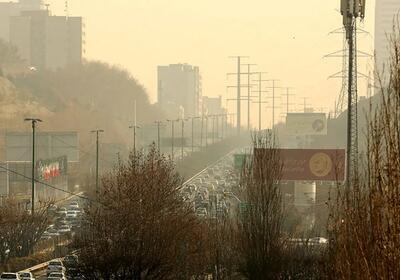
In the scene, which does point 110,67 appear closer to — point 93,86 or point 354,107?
point 93,86

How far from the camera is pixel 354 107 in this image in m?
21.5

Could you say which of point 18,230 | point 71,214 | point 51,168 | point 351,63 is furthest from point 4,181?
point 351,63

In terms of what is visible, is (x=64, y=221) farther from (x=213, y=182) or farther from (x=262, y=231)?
(x=262, y=231)

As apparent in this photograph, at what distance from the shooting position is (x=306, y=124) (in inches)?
2958

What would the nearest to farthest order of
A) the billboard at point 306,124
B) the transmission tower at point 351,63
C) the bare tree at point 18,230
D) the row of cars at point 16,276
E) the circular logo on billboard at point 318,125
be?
the transmission tower at point 351,63 → the row of cars at point 16,276 → the bare tree at point 18,230 → the circular logo on billboard at point 318,125 → the billboard at point 306,124

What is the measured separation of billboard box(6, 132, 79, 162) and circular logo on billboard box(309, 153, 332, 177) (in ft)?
71.0

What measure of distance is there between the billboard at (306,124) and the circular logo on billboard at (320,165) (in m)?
29.1

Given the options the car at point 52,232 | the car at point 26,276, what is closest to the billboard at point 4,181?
the car at point 52,232

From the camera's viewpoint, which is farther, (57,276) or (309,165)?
(309,165)

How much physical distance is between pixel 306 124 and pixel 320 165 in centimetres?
3087

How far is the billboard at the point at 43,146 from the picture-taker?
205ft

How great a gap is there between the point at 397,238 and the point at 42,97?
12037cm

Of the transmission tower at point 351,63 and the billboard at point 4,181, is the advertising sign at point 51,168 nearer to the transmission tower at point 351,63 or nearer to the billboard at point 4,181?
the billboard at point 4,181

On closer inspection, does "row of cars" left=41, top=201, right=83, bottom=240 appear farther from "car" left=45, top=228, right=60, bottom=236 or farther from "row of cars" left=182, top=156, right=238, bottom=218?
"row of cars" left=182, top=156, right=238, bottom=218
